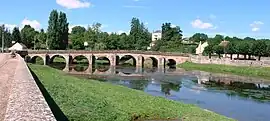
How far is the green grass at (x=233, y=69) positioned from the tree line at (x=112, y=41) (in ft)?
47.1

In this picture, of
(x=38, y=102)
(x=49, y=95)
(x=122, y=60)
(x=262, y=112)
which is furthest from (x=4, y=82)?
(x=122, y=60)

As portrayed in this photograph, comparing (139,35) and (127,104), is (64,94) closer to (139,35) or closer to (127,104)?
(127,104)

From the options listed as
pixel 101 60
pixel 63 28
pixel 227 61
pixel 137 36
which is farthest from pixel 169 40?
pixel 227 61

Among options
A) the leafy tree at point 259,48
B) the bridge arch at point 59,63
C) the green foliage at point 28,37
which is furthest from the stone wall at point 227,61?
the green foliage at point 28,37

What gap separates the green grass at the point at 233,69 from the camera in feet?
233

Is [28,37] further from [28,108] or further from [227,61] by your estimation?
[28,108]

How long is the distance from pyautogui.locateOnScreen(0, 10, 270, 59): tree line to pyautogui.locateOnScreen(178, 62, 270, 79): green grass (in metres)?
14.3

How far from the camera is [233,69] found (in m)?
78.8

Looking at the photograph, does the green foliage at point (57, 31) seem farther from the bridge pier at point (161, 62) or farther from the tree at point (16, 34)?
the bridge pier at point (161, 62)

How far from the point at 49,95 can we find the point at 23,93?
33.2ft

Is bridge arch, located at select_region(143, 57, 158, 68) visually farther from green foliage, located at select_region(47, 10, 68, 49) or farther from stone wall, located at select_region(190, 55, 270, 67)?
green foliage, located at select_region(47, 10, 68, 49)

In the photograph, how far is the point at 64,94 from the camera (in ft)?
86.4

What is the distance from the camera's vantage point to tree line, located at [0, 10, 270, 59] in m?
100

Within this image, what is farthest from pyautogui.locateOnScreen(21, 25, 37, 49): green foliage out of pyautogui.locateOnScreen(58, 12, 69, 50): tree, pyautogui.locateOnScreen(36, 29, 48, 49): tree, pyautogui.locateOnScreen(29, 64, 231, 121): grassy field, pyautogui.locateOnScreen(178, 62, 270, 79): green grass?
pyautogui.locateOnScreen(29, 64, 231, 121): grassy field
